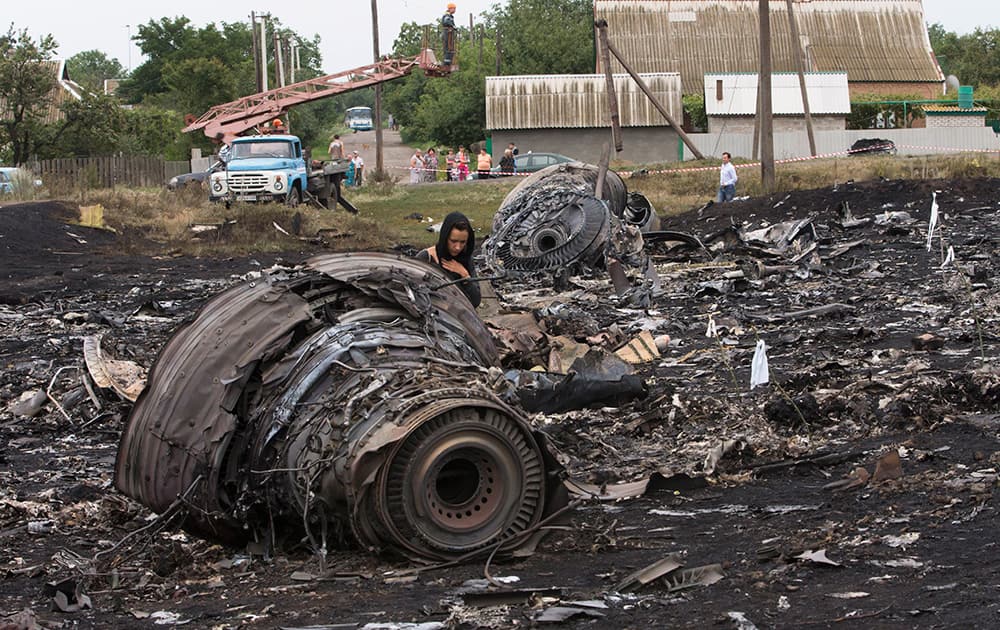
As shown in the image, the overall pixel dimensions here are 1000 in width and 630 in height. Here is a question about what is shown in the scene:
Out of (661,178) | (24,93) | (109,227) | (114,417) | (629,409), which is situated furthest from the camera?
(24,93)

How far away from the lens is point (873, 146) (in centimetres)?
4150

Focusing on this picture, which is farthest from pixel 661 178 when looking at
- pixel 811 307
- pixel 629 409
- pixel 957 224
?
pixel 629 409

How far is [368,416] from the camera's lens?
17.8 ft

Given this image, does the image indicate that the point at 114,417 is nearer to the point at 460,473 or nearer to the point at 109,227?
the point at 460,473

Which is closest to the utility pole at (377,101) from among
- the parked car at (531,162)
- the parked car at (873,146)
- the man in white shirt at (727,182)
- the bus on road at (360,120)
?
the parked car at (531,162)

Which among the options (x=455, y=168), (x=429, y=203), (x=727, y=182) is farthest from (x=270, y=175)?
(x=455, y=168)

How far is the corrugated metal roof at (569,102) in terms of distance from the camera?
4997 centimetres

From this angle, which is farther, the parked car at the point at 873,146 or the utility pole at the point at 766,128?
the parked car at the point at 873,146

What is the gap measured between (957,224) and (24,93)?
2984 centimetres

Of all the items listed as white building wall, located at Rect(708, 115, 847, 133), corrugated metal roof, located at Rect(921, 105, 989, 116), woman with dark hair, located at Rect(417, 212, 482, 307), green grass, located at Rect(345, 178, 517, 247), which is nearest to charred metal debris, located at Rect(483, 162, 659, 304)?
green grass, located at Rect(345, 178, 517, 247)

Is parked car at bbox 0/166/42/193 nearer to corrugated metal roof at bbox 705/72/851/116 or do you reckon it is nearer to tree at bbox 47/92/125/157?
tree at bbox 47/92/125/157

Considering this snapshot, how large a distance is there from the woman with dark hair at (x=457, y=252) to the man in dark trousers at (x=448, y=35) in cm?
2925

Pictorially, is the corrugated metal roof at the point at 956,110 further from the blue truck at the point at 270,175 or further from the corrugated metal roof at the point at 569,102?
the blue truck at the point at 270,175

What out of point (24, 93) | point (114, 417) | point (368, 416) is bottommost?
point (114, 417)
